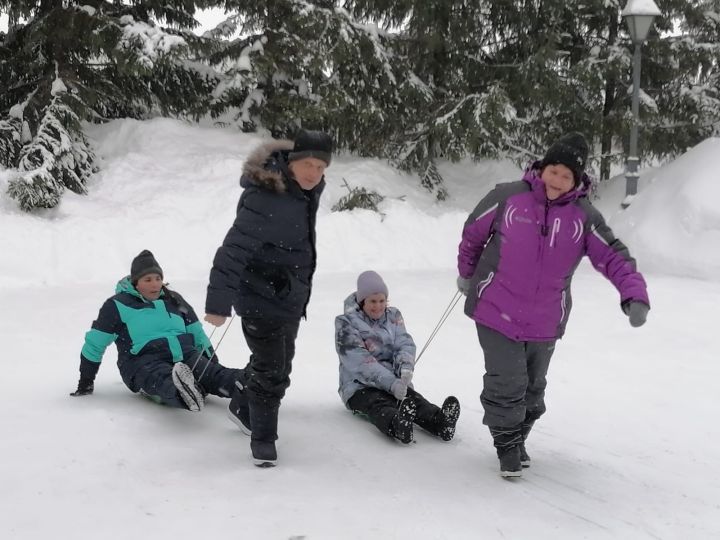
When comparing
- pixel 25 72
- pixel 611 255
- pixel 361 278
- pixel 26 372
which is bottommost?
pixel 26 372

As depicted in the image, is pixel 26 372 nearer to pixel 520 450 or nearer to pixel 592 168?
pixel 520 450

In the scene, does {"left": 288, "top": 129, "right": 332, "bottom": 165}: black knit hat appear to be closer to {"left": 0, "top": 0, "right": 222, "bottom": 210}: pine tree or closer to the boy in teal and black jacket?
the boy in teal and black jacket

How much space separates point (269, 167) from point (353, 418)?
176cm

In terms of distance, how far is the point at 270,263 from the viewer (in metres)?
3.24

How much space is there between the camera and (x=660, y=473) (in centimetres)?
365

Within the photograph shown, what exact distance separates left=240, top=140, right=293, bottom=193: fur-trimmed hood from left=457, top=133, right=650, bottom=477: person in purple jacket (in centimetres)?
90

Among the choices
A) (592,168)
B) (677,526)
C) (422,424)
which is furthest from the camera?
(592,168)

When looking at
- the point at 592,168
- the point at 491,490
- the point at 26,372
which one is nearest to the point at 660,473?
the point at 491,490

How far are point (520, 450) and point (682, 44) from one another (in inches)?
421

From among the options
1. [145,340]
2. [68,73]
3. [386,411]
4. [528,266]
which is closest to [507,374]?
[528,266]

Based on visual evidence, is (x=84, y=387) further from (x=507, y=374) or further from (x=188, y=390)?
(x=507, y=374)

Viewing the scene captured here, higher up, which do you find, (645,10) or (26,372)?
(645,10)

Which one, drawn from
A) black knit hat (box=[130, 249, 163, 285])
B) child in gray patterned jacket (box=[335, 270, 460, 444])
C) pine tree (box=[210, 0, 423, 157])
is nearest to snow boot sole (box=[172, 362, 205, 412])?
black knit hat (box=[130, 249, 163, 285])

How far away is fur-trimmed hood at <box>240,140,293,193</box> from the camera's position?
3154 millimetres
